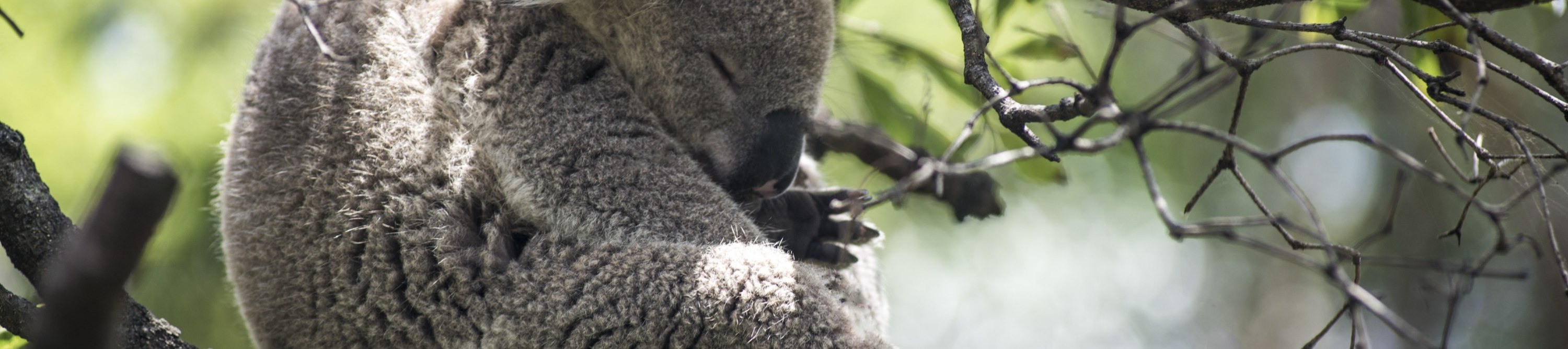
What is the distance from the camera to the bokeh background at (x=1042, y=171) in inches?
136

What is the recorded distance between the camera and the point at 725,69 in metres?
2.58

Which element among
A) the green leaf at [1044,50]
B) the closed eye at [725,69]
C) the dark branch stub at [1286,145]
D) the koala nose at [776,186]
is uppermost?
the dark branch stub at [1286,145]

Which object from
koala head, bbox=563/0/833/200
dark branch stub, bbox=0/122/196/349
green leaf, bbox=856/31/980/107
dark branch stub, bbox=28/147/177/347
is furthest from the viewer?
green leaf, bbox=856/31/980/107

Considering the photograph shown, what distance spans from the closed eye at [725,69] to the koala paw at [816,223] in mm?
357

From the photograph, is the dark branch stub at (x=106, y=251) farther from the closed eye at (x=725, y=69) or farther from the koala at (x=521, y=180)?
the closed eye at (x=725, y=69)

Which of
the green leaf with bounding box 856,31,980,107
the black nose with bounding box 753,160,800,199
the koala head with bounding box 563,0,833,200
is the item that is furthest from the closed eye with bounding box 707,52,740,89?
the green leaf with bounding box 856,31,980,107

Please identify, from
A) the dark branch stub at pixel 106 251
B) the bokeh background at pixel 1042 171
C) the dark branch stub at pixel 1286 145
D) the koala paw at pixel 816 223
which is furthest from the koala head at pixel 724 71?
the dark branch stub at pixel 106 251

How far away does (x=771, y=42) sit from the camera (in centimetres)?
255

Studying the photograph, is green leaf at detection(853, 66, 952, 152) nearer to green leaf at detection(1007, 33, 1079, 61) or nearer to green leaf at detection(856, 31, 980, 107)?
green leaf at detection(856, 31, 980, 107)

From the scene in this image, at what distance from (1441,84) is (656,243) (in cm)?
159

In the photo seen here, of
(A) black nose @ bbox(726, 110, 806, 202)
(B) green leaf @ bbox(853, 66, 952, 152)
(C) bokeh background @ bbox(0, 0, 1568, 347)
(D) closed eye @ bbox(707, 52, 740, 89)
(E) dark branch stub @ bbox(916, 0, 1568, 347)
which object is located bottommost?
(C) bokeh background @ bbox(0, 0, 1568, 347)

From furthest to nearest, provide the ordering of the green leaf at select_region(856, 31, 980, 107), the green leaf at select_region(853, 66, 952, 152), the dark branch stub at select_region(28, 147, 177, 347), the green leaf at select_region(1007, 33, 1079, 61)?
the green leaf at select_region(853, 66, 952, 152), the green leaf at select_region(856, 31, 980, 107), the green leaf at select_region(1007, 33, 1079, 61), the dark branch stub at select_region(28, 147, 177, 347)

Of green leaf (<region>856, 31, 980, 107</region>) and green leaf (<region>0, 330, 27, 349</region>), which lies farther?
green leaf (<region>856, 31, 980, 107</region>)

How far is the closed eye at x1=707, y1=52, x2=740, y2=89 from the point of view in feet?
8.38
